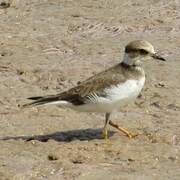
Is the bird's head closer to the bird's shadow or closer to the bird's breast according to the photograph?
the bird's breast

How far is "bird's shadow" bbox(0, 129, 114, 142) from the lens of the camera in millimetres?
9867

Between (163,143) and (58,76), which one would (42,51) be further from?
(163,143)

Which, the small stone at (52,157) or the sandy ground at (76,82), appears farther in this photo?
the small stone at (52,157)

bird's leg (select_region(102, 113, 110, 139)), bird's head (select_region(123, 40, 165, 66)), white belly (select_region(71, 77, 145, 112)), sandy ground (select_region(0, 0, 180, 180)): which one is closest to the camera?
sandy ground (select_region(0, 0, 180, 180))

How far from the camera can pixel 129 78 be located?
9508 millimetres

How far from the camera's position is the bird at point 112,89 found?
373 inches

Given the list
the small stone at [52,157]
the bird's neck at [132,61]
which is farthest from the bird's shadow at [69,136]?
the bird's neck at [132,61]

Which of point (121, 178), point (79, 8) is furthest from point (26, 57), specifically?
point (121, 178)

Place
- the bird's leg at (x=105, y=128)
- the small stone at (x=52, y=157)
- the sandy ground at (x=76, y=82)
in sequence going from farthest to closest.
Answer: the bird's leg at (x=105, y=128) < the small stone at (x=52, y=157) < the sandy ground at (x=76, y=82)

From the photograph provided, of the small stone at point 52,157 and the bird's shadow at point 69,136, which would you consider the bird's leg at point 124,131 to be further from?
the small stone at point 52,157

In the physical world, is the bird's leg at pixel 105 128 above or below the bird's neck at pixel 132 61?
below

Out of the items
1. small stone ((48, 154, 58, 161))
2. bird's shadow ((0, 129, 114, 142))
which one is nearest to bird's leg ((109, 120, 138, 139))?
bird's shadow ((0, 129, 114, 142))

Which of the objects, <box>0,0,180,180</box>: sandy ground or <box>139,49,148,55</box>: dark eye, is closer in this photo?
<box>0,0,180,180</box>: sandy ground

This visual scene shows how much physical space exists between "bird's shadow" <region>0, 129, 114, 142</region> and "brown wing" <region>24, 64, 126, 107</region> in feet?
1.60
